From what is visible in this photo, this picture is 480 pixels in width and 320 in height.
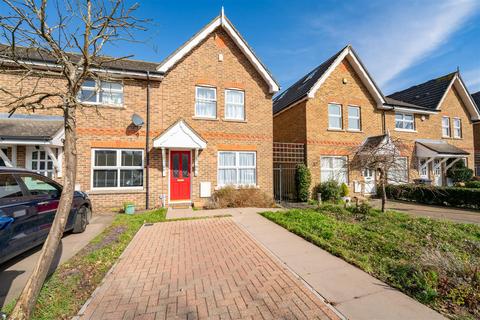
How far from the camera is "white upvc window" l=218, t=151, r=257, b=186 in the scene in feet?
38.2

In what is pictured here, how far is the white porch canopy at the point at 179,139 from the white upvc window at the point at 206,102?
1345mm

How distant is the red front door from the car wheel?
4104 millimetres

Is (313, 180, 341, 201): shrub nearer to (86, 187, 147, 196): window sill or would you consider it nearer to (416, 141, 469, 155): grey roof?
(416, 141, 469, 155): grey roof

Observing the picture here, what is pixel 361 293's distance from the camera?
342 cm

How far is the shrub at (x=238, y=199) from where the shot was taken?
1049 centimetres

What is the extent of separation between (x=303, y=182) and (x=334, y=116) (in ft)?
16.0

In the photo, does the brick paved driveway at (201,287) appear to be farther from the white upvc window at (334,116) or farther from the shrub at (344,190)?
the white upvc window at (334,116)

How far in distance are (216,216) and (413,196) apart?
1164 cm

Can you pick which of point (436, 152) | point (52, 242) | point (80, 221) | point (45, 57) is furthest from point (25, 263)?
point (436, 152)

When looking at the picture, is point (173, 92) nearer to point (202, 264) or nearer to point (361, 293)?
point (202, 264)

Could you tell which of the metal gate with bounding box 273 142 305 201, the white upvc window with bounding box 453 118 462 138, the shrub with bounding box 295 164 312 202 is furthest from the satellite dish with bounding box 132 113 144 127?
the white upvc window with bounding box 453 118 462 138

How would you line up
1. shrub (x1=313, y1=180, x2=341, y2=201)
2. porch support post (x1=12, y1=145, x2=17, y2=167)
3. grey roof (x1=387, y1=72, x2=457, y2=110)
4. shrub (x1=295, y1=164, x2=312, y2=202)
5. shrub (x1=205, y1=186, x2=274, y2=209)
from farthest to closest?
grey roof (x1=387, y1=72, x2=457, y2=110) → shrub (x1=313, y1=180, x2=341, y2=201) → shrub (x1=295, y1=164, x2=312, y2=202) → shrub (x1=205, y1=186, x2=274, y2=209) → porch support post (x1=12, y1=145, x2=17, y2=167)

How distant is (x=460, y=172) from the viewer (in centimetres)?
1702

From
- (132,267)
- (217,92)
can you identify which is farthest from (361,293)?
(217,92)
